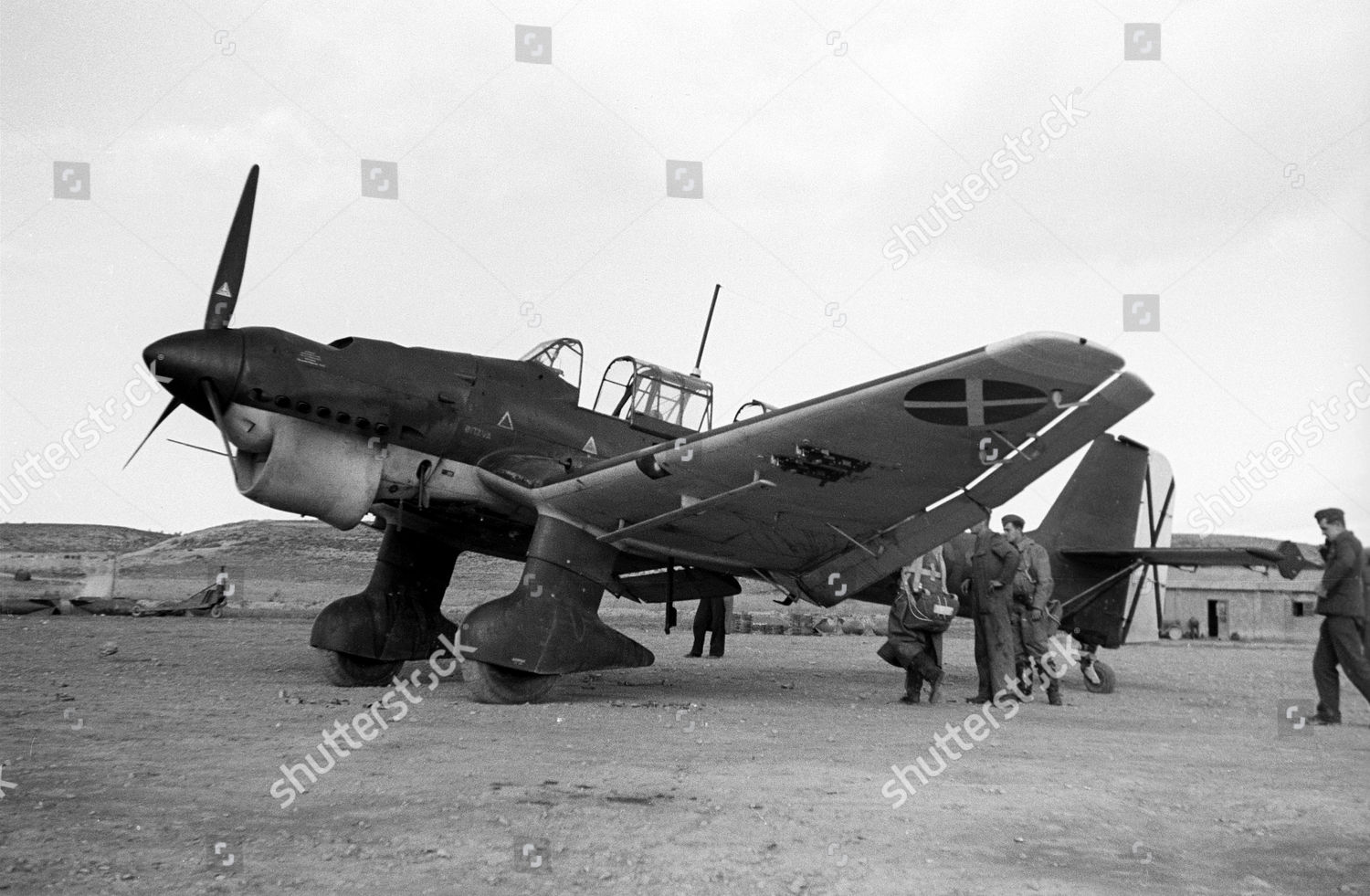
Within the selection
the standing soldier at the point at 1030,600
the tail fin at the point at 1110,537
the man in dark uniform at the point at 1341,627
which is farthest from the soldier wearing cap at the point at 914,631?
the tail fin at the point at 1110,537

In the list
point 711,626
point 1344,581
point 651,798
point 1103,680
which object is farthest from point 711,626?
point 651,798

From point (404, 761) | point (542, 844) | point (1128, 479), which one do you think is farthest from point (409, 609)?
point (1128, 479)

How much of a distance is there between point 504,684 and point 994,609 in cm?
430

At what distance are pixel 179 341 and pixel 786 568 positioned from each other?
5212 mm

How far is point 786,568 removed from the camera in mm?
8867

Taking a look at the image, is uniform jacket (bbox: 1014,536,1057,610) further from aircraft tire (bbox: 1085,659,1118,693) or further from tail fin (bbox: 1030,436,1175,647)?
tail fin (bbox: 1030,436,1175,647)

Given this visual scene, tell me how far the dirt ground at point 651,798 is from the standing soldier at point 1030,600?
3.14 ft

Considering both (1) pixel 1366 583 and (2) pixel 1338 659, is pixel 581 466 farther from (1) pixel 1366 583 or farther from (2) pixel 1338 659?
(1) pixel 1366 583

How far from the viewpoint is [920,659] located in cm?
839

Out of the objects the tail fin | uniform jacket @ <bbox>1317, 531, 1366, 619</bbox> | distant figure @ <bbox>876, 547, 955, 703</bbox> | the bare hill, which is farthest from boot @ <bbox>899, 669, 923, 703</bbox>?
the bare hill

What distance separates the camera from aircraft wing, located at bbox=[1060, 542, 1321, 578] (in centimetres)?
893

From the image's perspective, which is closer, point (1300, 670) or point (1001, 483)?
point (1001, 483)

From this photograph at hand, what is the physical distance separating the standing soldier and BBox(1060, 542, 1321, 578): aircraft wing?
1985 millimetres

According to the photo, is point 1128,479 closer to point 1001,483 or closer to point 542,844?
point 1001,483
